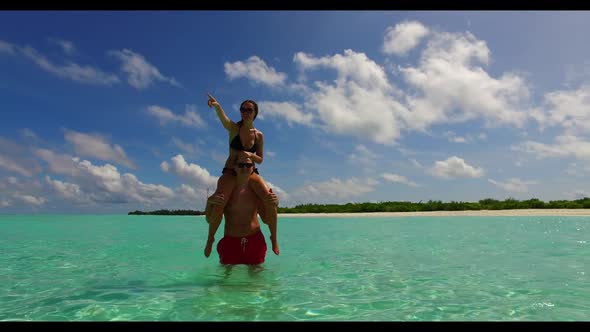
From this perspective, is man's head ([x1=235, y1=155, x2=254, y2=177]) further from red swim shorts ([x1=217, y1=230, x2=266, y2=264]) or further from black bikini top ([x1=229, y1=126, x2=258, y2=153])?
red swim shorts ([x1=217, y1=230, x2=266, y2=264])

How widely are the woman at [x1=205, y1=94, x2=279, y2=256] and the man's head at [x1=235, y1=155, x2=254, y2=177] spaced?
10 cm

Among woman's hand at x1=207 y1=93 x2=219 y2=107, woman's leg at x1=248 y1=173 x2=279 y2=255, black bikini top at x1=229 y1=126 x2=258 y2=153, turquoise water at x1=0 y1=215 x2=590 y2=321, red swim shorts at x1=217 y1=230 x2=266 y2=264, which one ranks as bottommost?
turquoise water at x1=0 y1=215 x2=590 y2=321

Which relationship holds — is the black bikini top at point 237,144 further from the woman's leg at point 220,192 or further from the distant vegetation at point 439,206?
the distant vegetation at point 439,206

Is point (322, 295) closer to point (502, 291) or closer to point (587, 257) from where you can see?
point (502, 291)

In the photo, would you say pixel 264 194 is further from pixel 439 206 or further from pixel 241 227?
pixel 439 206

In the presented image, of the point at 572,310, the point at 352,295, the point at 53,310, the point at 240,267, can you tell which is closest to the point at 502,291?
the point at 572,310

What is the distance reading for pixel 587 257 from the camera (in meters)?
8.02

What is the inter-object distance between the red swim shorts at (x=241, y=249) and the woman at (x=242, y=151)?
1.01 ft

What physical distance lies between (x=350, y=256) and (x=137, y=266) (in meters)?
4.84

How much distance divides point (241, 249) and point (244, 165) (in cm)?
156

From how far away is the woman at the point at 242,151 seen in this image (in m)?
6.54

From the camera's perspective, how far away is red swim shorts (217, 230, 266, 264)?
664 centimetres

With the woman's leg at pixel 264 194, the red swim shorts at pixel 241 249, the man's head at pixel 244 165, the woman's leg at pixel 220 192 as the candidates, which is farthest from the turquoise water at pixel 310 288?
the man's head at pixel 244 165

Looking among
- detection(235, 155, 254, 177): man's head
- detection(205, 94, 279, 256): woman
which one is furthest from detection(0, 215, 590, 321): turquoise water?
detection(235, 155, 254, 177): man's head
